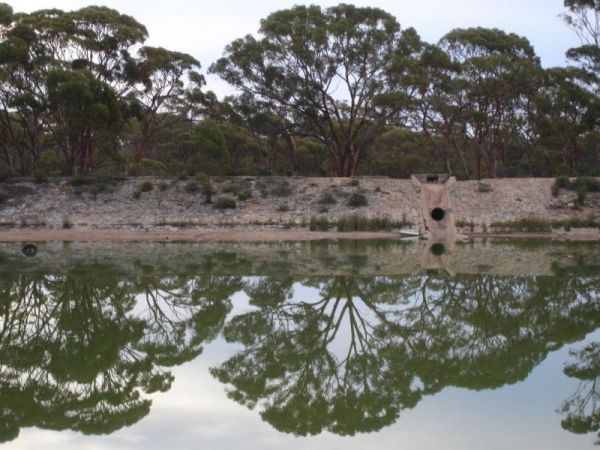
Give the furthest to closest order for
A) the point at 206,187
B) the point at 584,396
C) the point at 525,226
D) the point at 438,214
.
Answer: the point at 206,187 → the point at 438,214 → the point at 525,226 → the point at 584,396

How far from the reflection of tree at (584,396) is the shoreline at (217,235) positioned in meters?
21.9

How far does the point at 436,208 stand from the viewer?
36.5 metres

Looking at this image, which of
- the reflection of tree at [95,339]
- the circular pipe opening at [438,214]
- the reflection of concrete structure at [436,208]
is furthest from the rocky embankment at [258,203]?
the reflection of tree at [95,339]

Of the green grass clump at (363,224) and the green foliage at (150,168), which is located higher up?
the green foliage at (150,168)

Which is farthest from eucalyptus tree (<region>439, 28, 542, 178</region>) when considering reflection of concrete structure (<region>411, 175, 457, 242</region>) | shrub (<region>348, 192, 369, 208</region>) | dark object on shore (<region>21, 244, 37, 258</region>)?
dark object on shore (<region>21, 244, 37, 258</region>)

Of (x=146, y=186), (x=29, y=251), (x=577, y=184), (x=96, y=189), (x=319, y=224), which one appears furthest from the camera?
(x=577, y=184)

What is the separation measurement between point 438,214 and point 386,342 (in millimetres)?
26375

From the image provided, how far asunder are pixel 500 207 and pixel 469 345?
30233mm

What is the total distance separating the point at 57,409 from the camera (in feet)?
24.7

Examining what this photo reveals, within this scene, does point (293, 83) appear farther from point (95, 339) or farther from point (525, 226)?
point (95, 339)

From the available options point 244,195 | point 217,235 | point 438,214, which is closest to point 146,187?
point 244,195

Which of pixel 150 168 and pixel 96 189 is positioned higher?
pixel 150 168

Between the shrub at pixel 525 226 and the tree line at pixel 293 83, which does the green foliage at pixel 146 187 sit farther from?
the shrub at pixel 525 226

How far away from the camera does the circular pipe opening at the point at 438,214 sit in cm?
3606
